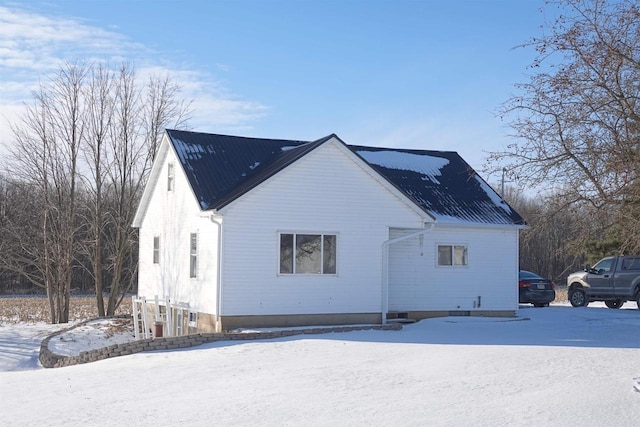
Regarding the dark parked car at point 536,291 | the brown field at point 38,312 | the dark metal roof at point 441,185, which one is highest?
the dark metal roof at point 441,185

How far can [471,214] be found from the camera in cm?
2416

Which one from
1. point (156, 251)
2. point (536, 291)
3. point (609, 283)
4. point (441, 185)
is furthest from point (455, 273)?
point (156, 251)

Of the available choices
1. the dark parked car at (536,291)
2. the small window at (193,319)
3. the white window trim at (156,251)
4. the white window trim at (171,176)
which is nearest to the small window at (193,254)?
the small window at (193,319)

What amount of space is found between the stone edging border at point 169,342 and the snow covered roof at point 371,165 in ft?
11.5

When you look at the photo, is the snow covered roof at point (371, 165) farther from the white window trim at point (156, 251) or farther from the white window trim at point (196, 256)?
the white window trim at point (156, 251)

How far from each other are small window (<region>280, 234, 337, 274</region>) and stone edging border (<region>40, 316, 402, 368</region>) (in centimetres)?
185

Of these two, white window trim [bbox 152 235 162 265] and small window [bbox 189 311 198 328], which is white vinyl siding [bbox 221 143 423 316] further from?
white window trim [bbox 152 235 162 265]

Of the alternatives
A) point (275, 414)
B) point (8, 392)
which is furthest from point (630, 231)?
point (8, 392)

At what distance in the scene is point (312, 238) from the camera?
2034cm

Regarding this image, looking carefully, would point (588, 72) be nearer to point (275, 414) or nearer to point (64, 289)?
point (275, 414)

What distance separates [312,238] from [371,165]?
2700 mm

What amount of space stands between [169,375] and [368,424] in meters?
5.15

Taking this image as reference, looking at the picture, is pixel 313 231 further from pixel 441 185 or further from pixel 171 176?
pixel 441 185

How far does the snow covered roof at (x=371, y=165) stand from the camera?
21125 mm
